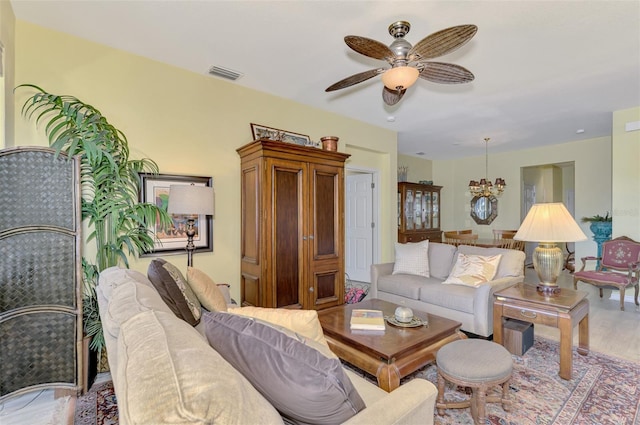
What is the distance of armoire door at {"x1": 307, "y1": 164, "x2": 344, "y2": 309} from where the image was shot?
3447 mm

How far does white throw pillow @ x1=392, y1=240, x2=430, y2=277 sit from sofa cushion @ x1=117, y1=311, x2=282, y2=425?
10.8 feet

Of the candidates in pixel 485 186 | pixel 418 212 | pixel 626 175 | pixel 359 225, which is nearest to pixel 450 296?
pixel 359 225

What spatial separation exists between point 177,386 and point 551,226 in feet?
9.83

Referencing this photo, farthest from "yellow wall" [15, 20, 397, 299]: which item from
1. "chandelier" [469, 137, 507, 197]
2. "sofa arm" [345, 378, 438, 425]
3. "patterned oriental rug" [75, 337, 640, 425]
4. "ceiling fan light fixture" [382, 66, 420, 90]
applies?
"chandelier" [469, 137, 507, 197]

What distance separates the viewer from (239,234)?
3.46m

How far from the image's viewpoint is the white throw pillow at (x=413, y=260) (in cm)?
381

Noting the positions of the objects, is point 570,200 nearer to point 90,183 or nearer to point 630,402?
point 630,402

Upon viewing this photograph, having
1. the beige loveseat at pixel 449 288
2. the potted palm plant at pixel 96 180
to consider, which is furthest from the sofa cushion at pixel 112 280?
the beige loveseat at pixel 449 288

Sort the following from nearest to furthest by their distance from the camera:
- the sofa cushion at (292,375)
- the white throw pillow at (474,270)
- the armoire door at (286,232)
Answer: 1. the sofa cushion at (292,375)
2. the armoire door at (286,232)
3. the white throw pillow at (474,270)

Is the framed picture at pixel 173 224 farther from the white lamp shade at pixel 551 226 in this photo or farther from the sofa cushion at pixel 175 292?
the white lamp shade at pixel 551 226

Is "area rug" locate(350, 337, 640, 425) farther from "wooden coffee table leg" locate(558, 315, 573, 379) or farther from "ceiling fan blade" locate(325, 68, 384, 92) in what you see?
"ceiling fan blade" locate(325, 68, 384, 92)

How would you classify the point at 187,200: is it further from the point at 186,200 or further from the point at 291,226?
the point at 291,226

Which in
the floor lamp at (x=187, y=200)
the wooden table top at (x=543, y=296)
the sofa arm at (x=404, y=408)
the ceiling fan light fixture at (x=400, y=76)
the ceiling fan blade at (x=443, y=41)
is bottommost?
the wooden table top at (x=543, y=296)

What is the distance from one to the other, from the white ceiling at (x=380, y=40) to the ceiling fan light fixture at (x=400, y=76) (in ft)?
1.52
